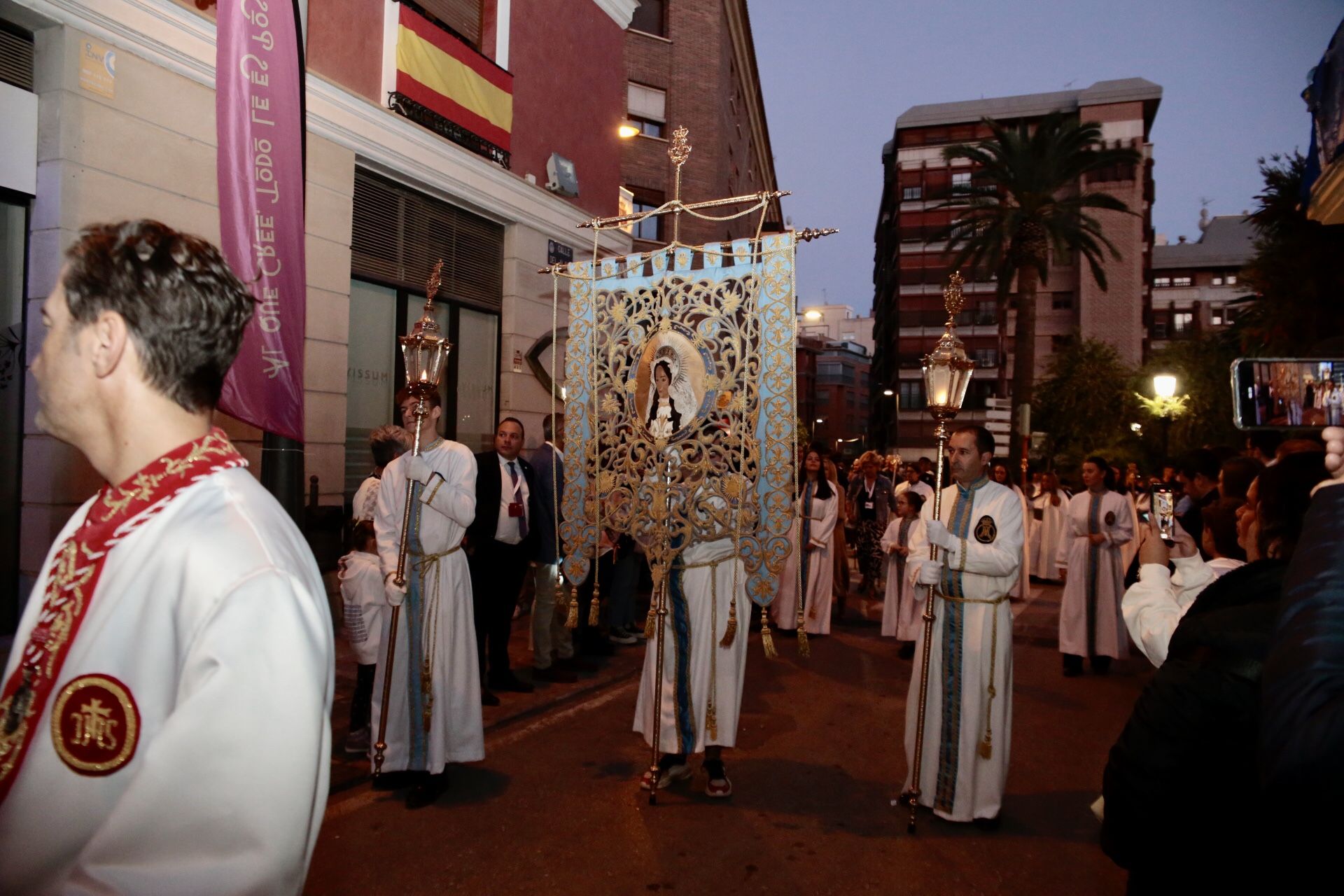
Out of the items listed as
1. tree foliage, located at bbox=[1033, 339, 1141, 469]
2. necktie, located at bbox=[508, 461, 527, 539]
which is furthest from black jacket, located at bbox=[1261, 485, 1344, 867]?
tree foliage, located at bbox=[1033, 339, 1141, 469]

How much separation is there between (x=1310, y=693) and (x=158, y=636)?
5.42ft

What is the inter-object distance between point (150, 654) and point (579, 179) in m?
12.6

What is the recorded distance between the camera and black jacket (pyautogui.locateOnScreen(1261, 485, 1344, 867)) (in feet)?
3.40

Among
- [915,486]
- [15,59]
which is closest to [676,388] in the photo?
[15,59]

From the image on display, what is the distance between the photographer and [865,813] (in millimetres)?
4441

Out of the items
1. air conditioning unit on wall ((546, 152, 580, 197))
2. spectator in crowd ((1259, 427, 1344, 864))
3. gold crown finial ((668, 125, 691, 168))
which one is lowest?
spectator in crowd ((1259, 427, 1344, 864))

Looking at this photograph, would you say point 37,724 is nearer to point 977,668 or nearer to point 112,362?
point 112,362

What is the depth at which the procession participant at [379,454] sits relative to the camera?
5.33m

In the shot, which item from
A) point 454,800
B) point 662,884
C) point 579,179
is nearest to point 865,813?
point 662,884

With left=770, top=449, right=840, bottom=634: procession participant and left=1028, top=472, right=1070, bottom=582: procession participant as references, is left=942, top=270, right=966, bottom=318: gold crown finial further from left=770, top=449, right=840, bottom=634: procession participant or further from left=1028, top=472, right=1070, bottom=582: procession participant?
left=1028, top=472, right=1070, bottom=582: procession participant

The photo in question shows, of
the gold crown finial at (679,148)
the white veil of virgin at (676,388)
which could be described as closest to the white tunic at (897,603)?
the white veil of virgin at (676,388)

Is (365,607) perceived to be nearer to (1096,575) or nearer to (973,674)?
(973,674)

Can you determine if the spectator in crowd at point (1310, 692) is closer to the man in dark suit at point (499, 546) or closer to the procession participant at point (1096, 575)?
the man in dark suit at point (499, 546)

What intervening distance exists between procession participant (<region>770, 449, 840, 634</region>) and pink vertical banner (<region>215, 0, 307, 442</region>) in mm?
5509
